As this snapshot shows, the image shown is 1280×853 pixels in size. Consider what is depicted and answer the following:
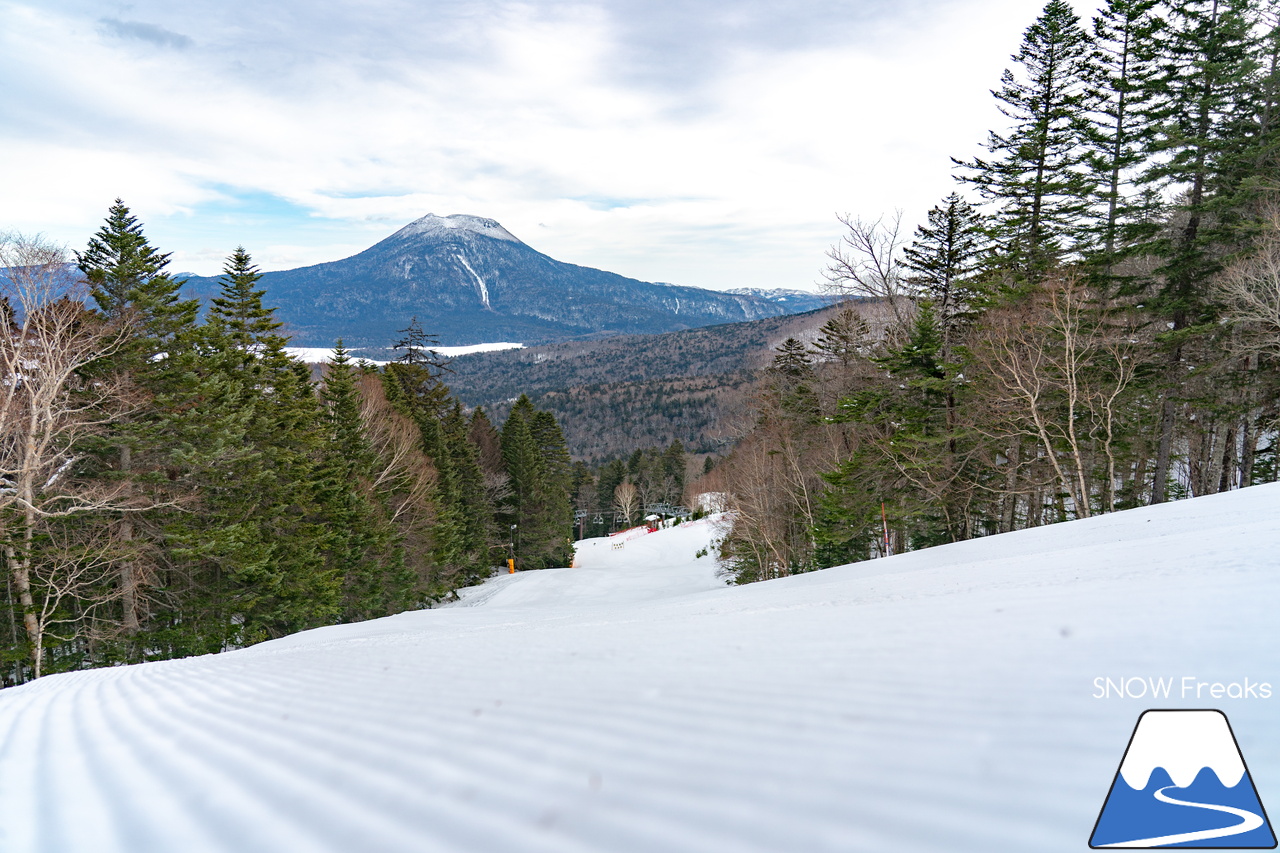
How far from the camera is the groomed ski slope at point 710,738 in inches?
65.6

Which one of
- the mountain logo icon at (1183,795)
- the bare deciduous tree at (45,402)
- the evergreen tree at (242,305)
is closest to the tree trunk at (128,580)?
the bare deciduous tree at (45,402)

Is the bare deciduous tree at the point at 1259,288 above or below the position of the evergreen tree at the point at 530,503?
above

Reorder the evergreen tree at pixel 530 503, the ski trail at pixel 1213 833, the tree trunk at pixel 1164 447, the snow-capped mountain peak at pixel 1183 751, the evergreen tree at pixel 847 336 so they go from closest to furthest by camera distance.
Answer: the ski trail at pixel 1213 833
the snow-capped mountain peak at pixel 1183 751
the tree trunk at pixel 1164 447
the evergreen tree at pixel 847 336
the evergreen tree at pixel 530 503

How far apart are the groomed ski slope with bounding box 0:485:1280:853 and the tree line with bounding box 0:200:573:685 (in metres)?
10.8

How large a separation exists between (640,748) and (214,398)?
18.9m

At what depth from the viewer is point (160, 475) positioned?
14.5 metres

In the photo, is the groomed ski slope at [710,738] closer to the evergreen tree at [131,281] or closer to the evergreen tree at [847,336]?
the evergreen tree at [131,281]

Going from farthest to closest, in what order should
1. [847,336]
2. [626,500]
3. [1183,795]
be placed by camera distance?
[626,500]
[847,336]
[1183,795]

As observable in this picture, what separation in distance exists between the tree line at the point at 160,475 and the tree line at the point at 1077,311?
634 inches

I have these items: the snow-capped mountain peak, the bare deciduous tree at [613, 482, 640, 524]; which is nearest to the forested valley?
the snow-capped mountain peak

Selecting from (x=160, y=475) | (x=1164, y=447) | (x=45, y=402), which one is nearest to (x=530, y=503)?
(x=160, y=475)

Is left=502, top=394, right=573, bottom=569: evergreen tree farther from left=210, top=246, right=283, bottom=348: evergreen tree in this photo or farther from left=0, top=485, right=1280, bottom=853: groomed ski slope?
left=0, top=485, right=1280, bottom=853: groomed ski slope

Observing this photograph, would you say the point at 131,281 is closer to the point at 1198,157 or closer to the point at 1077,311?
the point at 1077,311

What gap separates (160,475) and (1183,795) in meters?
18.4
